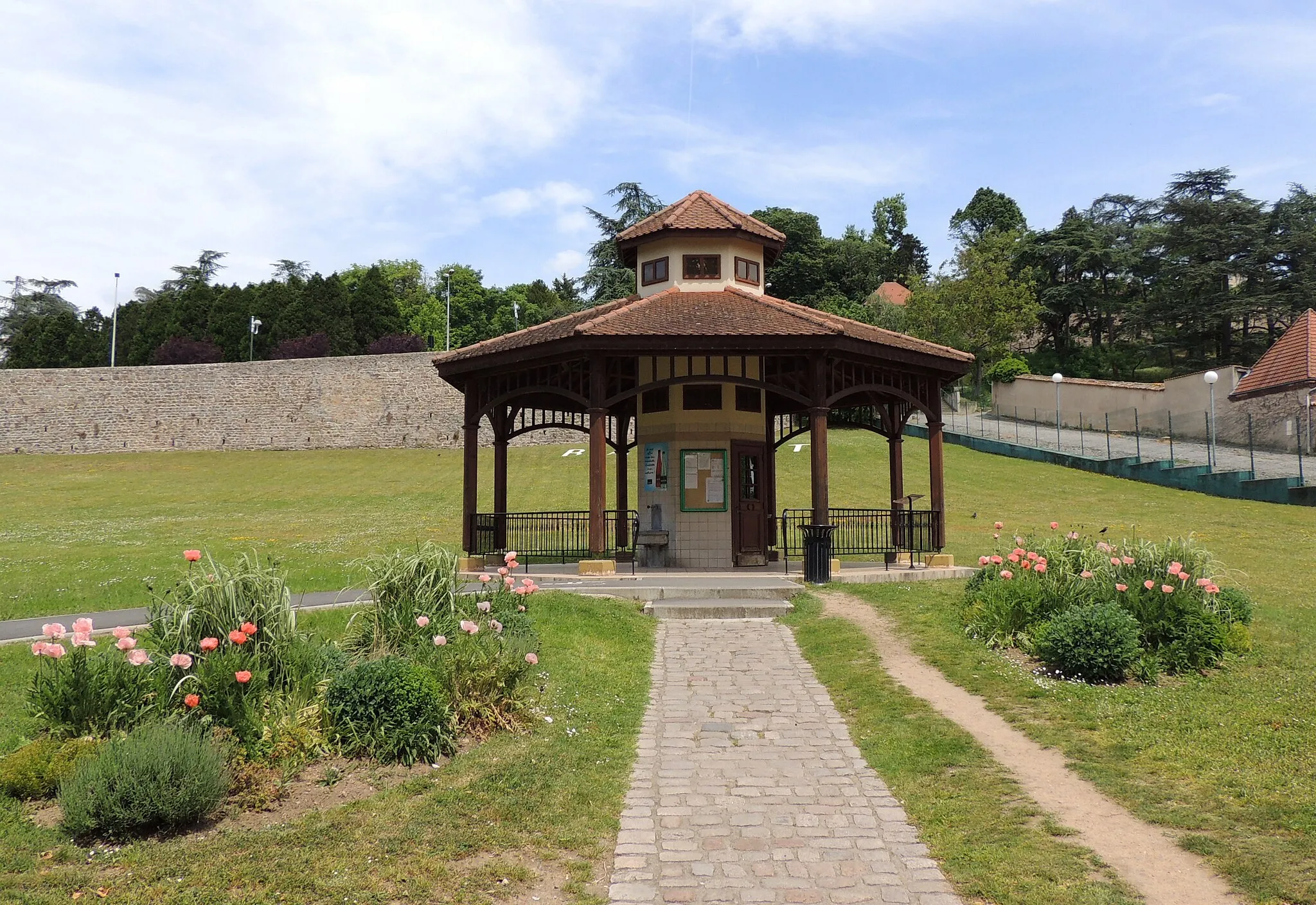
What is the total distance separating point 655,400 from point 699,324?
263 cm

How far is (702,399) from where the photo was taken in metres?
16.8

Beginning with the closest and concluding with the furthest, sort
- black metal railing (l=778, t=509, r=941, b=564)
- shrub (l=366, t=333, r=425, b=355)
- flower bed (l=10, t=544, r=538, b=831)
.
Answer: flower bed (l=10, t=544, r=538, b=831)
black metal railing (l=778, t=509, r=941, b=564)
shrub (l=366, t=333, r=425, b=355)

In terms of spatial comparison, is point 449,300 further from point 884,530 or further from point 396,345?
point 884,530

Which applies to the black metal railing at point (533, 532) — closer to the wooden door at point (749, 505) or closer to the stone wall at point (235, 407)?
the wooden door at point (749, 505)

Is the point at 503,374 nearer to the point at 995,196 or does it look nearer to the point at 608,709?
the point at 608,709

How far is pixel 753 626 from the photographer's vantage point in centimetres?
1191

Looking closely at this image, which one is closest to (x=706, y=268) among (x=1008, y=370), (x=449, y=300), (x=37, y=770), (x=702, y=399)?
(x=702, y=399)

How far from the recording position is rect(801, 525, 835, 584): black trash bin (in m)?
14.6

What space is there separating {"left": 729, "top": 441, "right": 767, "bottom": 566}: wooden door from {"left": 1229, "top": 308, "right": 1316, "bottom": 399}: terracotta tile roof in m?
21.8

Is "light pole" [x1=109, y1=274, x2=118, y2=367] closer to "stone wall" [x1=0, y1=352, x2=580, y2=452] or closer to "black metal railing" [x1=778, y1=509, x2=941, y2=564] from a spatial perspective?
"stone wall" [x1=0, y1=352, x2=580, y2=452]

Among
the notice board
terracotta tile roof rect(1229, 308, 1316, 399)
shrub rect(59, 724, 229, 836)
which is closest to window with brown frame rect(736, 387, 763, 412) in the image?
the notice board

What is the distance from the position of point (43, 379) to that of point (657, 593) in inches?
2134

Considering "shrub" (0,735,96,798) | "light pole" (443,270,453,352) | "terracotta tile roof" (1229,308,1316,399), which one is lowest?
"shrub" (0,735,96,798)

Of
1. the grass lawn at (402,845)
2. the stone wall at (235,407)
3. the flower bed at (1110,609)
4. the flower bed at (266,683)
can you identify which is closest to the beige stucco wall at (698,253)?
the flower bed at (1110,609)
